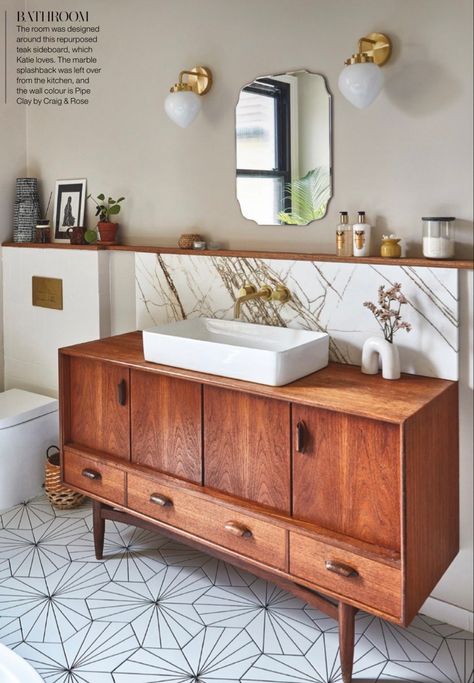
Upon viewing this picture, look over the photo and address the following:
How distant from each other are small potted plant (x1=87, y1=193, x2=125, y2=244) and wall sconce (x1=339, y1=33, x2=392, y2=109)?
4.13 feet

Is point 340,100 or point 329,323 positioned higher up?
point 340,100

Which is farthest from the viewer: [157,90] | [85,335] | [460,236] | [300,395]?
[85,335]

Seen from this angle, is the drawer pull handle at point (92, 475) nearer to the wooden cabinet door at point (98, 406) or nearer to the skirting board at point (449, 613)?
the wooden cabinet door at point (98, 406)

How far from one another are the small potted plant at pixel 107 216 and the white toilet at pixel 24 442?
0.84 metres

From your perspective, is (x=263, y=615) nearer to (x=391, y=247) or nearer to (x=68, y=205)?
(x=391, y=247)

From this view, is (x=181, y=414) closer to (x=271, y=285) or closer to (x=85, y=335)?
(x=271, y=285)

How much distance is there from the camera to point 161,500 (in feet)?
7.32

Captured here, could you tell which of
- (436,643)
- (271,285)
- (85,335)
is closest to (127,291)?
(85,335)

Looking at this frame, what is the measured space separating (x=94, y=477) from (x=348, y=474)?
1069mm

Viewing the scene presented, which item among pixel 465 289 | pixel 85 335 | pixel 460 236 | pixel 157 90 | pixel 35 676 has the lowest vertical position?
pixel 35 676

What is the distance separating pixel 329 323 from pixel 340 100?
2.51 ft

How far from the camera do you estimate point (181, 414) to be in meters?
2.19

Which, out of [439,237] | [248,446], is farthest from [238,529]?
[439,237]

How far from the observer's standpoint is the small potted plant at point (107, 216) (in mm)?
2963
